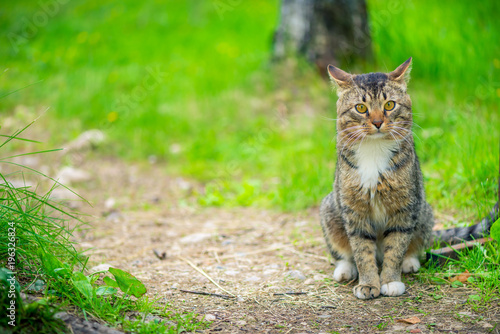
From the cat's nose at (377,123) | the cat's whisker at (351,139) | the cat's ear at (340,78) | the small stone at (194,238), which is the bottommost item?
the small stone at (194,238)

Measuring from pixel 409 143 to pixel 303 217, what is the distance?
1.60 meters

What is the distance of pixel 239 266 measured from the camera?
3.35 metres

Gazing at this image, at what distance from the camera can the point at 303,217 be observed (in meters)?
4.28

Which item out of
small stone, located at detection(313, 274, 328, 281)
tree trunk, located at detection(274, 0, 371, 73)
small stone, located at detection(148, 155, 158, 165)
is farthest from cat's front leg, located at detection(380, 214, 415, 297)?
tree trunk, located at detection(274, 0, 371, 73)

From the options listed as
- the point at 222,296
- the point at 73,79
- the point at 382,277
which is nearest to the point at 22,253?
the point at 222,296

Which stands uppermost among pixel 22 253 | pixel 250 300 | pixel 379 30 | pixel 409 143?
pixel 379 30

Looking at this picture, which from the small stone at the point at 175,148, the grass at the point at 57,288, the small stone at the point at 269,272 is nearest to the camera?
the grass at the point at 57,288

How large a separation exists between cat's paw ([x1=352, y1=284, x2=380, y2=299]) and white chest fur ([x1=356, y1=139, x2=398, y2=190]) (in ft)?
2.06

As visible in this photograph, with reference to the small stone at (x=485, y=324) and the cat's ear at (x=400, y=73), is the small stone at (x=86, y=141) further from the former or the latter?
the small stone at (x=485, y=324)

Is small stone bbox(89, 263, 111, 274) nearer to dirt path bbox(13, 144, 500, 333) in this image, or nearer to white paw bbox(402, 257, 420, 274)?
dirt path bbox(13, 144, 500, 333)

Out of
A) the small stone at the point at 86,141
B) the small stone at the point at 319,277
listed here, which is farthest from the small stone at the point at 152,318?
the small stone at the point at 86,141

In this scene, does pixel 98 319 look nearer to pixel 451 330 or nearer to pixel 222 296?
pixel 222 296

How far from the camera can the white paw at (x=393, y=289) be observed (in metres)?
2.75

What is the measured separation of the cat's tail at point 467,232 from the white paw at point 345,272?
0.65m
